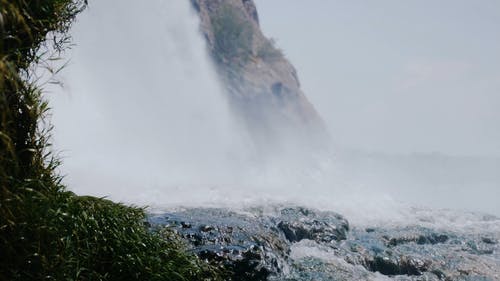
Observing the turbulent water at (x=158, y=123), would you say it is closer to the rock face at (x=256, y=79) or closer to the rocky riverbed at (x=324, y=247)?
the rock face at (x=256, y=79)

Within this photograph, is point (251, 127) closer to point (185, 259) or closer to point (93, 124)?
point (93, 124)

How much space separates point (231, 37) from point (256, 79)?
631cm

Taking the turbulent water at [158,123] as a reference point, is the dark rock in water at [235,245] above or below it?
below

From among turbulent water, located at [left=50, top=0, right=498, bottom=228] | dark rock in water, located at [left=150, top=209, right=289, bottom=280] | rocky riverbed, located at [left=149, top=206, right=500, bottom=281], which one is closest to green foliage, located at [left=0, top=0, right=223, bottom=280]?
dark rock in water, located at [left=150, top=209, right=289, bottom=280]

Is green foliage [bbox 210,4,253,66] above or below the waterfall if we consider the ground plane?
above

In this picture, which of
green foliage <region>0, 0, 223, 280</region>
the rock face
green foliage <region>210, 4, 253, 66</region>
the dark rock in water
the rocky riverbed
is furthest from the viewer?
green foliage <region>210, 4, 253, 66</region>

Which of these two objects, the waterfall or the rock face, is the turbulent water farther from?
the rock face

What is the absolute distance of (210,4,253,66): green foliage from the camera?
2132 inches

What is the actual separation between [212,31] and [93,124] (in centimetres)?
2662

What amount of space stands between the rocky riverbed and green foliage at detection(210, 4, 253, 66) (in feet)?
134

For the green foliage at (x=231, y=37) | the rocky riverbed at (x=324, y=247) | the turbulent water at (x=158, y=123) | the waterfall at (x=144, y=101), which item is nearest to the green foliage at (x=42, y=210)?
the rocky riverbed at (x=324, y=247)

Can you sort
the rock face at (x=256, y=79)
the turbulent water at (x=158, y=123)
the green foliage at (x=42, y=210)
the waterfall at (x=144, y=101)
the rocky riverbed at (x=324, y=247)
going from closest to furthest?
the green foliage at (x=42, y=210) → the rocky riverbed at (x=324, y=247) → the turbulent water at (x=158, y=123) → the waterfall at (x=144, y=101) → the rock face at (x=256, y=79)

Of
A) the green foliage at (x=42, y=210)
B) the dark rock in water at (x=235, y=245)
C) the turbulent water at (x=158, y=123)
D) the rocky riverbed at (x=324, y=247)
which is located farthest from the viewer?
the turbulent water at (x=158, y=123)

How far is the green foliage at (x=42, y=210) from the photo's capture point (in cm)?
466
